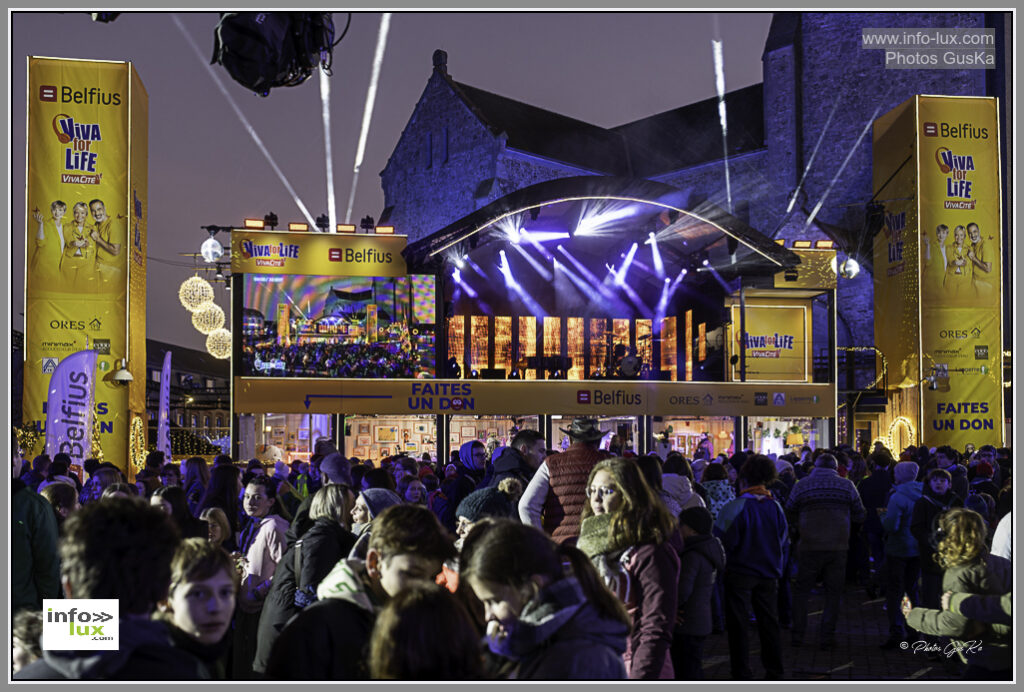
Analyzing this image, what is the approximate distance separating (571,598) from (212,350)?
2079cm

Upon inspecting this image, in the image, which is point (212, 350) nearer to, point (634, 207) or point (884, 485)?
point (634, 207)

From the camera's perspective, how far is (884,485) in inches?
447

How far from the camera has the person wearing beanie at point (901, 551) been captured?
8.96m

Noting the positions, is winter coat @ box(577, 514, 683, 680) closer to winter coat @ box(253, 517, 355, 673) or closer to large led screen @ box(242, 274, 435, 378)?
winter coat @ box(253, 517, 355, 673)

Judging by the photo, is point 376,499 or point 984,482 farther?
point 984,482

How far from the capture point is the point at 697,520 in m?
6.27

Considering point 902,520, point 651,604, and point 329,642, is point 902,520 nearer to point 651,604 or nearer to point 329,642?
point 651,604

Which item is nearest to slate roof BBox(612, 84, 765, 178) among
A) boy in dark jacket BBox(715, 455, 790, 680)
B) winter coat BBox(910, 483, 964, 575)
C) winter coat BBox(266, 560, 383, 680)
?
winter coat BBox(910, 483, 964, 575)

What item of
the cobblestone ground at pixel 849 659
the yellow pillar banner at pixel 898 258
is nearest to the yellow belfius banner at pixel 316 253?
the yellow pillar banner at pixel 898 258

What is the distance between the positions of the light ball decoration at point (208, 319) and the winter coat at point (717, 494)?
1461 centimetres

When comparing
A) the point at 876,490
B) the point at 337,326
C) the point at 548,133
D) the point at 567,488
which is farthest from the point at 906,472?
the point at 548,133

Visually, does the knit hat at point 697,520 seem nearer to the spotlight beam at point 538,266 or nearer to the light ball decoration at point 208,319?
the light ball decoration at point 208,319

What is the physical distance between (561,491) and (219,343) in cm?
1791

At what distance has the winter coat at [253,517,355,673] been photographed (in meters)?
5.04
